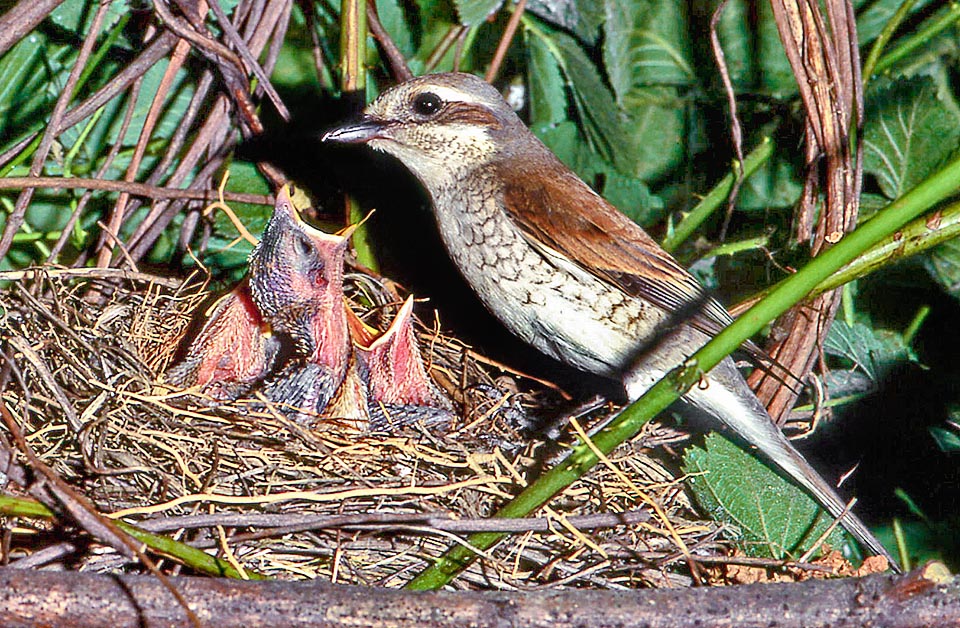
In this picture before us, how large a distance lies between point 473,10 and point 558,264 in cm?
78

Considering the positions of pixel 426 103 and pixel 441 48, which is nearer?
pixel 426 103

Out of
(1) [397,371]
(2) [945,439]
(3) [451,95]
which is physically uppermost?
(3) [451,95]

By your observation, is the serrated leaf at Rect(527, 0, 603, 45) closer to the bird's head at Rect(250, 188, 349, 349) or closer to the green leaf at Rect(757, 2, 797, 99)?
the green leaf at Rect(757, 2, 797, 99)

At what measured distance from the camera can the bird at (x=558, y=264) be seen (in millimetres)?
2305

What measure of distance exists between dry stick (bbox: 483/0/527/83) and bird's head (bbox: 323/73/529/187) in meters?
0.27

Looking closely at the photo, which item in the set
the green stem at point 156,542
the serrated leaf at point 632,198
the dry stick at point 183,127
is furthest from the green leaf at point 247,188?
the green stem at point 156,542

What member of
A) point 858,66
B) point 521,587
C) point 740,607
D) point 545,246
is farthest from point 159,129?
point 740,607

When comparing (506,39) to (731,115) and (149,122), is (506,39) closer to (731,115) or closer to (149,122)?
(731,115)

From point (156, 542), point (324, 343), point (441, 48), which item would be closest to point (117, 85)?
point (324, 343)

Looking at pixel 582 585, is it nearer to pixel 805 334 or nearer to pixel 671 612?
pixel 671 612

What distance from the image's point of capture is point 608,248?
92.8 inches

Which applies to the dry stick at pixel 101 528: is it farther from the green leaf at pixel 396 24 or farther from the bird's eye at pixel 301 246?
the green leaf at pixel 396 24

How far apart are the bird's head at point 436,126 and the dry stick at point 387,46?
174 mm

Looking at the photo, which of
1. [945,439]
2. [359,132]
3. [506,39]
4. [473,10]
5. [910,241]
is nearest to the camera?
[910,241]
